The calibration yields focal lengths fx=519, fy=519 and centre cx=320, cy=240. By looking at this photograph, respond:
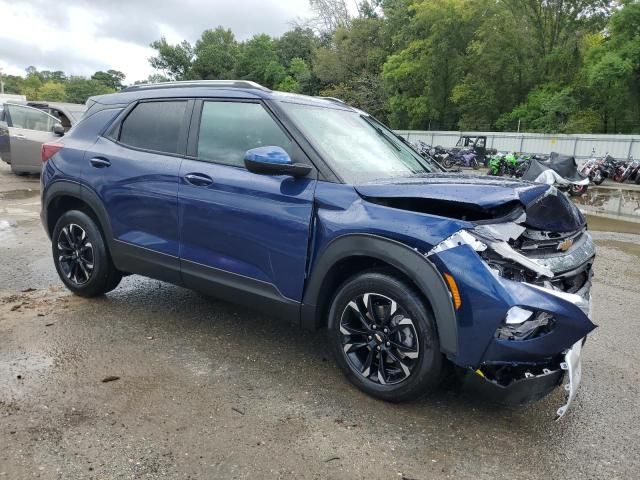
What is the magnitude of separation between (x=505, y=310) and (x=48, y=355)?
3.01m

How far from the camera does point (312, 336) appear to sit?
4082 mm

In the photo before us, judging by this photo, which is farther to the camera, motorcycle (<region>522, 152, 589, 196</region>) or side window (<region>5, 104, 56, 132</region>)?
motorcycle (<region>522, 152, 589, 196</region>)

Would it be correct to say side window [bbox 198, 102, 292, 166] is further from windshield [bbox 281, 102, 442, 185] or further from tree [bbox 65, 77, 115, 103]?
tree [bbox 65, 77, 115, 103]

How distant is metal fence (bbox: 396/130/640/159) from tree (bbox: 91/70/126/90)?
380 ft

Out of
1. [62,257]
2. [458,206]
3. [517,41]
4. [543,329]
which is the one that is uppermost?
[517,41]

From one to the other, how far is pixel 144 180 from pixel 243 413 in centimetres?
201

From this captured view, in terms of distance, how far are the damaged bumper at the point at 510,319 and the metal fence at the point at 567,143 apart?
2705 centimetres

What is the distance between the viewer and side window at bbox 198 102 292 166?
11.7 feet

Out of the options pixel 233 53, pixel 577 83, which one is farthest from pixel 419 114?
pixel 233 53

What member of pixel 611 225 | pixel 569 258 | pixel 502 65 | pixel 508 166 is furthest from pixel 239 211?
pixel 502 65

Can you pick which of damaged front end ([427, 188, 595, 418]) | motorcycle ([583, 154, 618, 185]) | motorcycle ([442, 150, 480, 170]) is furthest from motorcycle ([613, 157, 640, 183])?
damaged front end ([427, 188, 595, 418])

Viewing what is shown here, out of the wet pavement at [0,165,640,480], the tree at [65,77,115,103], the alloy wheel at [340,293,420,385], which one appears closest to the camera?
the wet pavement at [0,165,640,480]

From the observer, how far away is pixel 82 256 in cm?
456

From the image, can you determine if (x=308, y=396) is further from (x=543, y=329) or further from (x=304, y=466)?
(x=543, y=329)
